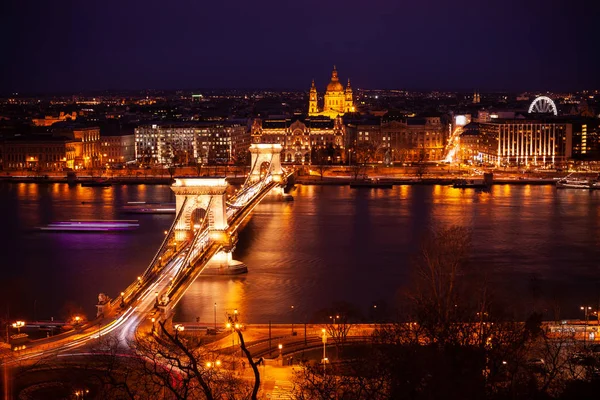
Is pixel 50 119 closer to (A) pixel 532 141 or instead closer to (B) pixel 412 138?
(B) pixel 412 138

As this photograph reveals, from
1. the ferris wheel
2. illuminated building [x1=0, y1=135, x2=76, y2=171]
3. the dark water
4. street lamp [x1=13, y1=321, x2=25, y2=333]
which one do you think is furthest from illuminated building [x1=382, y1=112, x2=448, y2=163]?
street lamp [x1=13, y1=321, x2=25, y2=333]

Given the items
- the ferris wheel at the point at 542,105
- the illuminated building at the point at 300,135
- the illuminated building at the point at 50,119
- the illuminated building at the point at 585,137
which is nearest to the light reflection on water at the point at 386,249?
the illuminated building at the point at 585,137

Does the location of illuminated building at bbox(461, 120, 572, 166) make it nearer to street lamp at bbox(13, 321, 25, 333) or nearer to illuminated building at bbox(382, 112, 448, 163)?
illuminated building at bbox(382, 112, 448, 163)

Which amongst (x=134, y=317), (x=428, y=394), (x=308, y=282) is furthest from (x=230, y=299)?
(x=428, y=394)

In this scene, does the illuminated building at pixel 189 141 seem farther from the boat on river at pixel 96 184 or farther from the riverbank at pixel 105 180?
the boat on river at pixel 96 184

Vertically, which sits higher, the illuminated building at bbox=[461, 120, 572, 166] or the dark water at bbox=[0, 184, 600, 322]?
the illuminated building at bbox=[461, 120, 572, 166]

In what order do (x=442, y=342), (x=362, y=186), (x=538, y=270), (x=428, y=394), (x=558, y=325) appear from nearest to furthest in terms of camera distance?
1. (x=428, y=394)
2. (x=442, y=342)
3. (x=558, y=325)
4. (x=538, y=270)
5. (x=362, y=186)

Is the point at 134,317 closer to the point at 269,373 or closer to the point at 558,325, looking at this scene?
the point at 269,373

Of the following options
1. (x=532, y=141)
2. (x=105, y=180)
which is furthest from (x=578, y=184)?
(x=105, y=180)
